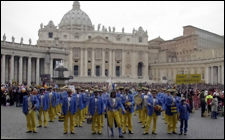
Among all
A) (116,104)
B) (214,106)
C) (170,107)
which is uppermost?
(116,104)

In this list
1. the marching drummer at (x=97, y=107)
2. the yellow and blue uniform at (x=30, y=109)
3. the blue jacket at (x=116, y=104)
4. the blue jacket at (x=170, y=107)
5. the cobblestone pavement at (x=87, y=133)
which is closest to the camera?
the cobblestone pavement at (x=87, y=133)

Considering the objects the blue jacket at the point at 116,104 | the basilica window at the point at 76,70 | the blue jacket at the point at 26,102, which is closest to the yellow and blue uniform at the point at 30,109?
the blue jacket at the point at 26,102

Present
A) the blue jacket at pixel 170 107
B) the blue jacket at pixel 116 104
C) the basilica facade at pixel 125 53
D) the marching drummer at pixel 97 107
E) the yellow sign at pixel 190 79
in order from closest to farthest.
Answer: the blue jacket at pixel 116 104, the marching drummer at pixel 97 107, the blue jacket at pixel 170 107, the yellow sign at pixel 190 79, the basilica facade at pixel 125 53

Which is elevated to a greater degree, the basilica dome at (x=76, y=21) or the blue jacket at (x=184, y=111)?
the basilica dome at (x=76, y=21)

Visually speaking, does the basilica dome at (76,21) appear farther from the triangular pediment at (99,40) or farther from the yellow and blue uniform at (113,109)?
the yellow and blue uniform at (113,109)

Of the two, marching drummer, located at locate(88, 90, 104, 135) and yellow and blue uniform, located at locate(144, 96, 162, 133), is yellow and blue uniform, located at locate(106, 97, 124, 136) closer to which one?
marching drummer, located at locate(88, 90, 104, 135)

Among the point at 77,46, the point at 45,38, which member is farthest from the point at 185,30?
the point at 45,38

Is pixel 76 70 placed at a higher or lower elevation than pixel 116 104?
higher

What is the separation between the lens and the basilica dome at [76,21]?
118 m

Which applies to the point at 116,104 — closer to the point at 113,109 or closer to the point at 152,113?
the point at 113,109

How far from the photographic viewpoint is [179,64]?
3137 inches

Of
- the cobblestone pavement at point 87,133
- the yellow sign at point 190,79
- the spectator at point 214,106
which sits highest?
the yellow sign at point 190,79

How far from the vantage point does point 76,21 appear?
387ft

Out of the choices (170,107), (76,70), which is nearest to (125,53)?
(76,70)
